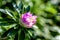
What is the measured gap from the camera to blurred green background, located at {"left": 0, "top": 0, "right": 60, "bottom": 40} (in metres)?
3.06

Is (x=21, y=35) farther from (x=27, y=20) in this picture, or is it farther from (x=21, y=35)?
(x=27, y=20)

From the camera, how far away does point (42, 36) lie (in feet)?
10.2

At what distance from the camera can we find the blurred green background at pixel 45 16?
306 cm

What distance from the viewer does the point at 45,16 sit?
3479 millimetres

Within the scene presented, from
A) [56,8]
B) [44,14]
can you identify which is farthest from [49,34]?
[56,8]

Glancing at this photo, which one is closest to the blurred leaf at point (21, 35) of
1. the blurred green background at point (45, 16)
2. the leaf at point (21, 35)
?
the leaf at point (21, 35)

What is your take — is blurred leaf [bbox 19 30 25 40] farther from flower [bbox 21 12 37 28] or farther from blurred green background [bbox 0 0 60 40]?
blurred green background [bbox 0 0 60 40]

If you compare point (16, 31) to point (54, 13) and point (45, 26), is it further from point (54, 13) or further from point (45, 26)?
point (54, 13)

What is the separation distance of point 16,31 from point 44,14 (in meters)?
1.41

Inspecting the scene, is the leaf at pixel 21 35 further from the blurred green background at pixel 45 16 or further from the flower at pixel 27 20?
the blurred green background at pixel 45 16

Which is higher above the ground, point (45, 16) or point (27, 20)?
point (27, 20)

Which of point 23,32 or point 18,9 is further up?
point 18,9

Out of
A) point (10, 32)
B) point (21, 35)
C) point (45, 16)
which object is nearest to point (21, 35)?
point (21, 35)

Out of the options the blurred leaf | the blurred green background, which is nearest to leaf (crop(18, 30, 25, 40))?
the blurred leaf
